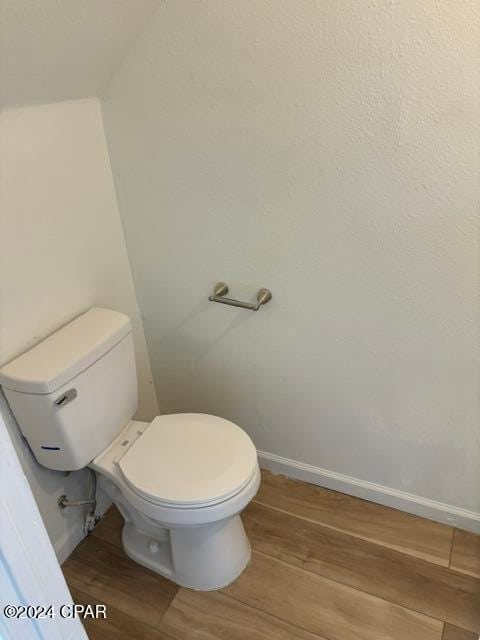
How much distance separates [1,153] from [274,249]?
79 centimetres

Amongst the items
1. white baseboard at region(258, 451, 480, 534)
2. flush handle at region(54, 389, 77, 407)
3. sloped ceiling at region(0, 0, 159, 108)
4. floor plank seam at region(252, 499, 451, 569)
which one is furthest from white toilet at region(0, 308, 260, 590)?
sloped ceiling at region(0, 0, 159, 108)

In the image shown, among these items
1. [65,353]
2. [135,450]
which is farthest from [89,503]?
[65,353]

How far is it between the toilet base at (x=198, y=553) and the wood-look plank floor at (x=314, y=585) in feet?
0.11

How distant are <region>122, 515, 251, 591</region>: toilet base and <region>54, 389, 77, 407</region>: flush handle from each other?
49cm

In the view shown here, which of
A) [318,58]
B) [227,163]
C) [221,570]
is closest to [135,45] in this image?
[227,163]

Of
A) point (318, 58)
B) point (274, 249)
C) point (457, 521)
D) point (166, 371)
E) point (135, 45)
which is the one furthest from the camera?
point (166, 371)

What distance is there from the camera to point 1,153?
1231 millimetres

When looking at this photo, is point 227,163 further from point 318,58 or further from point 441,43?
point 441,43

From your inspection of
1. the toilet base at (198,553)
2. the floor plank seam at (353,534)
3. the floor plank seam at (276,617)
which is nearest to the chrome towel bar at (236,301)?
the toilet base at (198,553)

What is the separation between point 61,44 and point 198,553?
146cm

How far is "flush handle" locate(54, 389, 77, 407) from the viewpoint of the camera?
133 cm

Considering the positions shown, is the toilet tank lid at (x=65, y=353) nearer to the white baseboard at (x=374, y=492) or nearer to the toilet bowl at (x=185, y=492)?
the toilet bowl at (x=185, y=492)

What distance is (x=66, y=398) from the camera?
Answer: 135 cm

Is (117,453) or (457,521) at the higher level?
(117,453)
